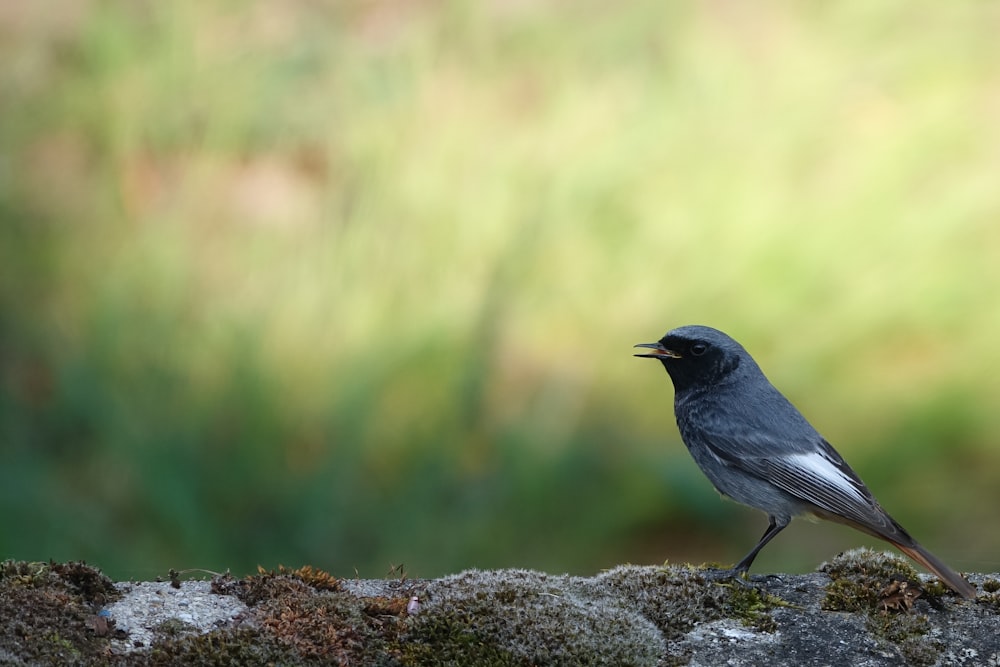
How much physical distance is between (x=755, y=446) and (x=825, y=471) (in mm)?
246

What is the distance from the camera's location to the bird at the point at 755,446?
142 inches

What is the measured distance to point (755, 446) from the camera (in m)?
3.81

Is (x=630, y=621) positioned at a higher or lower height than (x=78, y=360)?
lower

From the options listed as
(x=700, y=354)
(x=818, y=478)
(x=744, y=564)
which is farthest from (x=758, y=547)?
(x=700, y=354)

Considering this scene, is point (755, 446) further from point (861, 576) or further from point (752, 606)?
point (752, 606)

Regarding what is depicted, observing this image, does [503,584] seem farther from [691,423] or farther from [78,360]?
[78,360]

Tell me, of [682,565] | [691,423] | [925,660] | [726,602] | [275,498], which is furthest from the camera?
[275,498]

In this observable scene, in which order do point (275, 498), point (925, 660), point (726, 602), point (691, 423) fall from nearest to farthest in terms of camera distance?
point (925, 660) < point (726, 602) < point (691, 423) < point (275, 498)

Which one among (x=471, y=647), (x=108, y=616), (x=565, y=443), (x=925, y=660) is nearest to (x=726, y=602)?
(x=925, y=660)

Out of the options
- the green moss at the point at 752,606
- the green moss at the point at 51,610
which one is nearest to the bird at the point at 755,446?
the green moss at the point at 752,606

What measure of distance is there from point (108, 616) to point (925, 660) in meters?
2.10

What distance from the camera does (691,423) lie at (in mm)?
4047

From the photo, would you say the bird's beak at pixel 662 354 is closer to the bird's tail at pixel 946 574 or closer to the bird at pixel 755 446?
the bird at pixel 755 446

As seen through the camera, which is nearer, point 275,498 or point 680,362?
point 680,362
